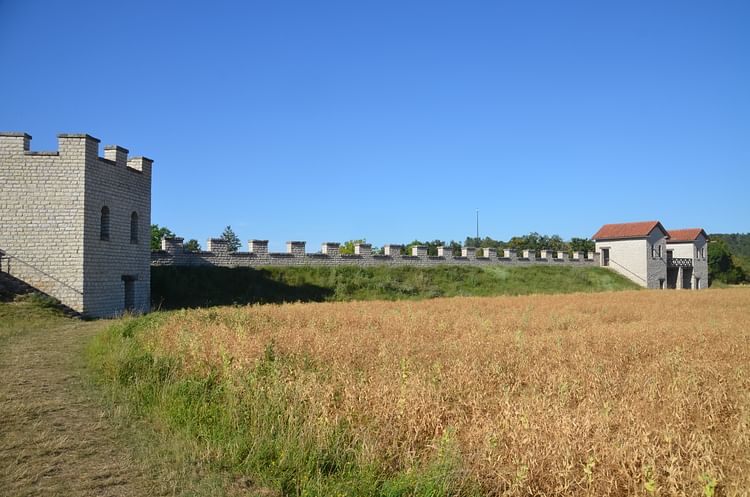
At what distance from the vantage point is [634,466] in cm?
406

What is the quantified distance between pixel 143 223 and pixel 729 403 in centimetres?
2224

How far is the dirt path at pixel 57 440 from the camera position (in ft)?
15.0

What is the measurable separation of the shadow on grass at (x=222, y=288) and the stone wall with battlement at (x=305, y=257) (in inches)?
26.8

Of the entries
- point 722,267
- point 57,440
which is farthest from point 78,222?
point 722,267

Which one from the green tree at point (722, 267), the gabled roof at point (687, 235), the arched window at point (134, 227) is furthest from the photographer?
the green tree at point (722, 267)

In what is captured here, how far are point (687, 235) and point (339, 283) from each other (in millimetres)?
40998

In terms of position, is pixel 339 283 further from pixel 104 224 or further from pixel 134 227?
pixel 104 224

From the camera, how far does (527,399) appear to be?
545 centimetres

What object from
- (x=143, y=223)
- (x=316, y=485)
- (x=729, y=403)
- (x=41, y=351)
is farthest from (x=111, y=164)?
(x=729, y=403)

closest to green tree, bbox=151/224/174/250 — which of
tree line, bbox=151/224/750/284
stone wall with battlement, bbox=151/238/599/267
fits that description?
tree line, bbox=151/224/750/284

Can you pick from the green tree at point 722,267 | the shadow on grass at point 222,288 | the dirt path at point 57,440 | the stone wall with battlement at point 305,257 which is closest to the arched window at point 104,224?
the shadow on grass at point 222,288

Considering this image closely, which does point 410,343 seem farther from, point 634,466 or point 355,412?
point 634,466

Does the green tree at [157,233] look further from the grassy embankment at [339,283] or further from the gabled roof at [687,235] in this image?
the gabled roof at [687,235]

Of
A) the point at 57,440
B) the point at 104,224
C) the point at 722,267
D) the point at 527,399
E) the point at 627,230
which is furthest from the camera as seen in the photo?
the point at 722,267
